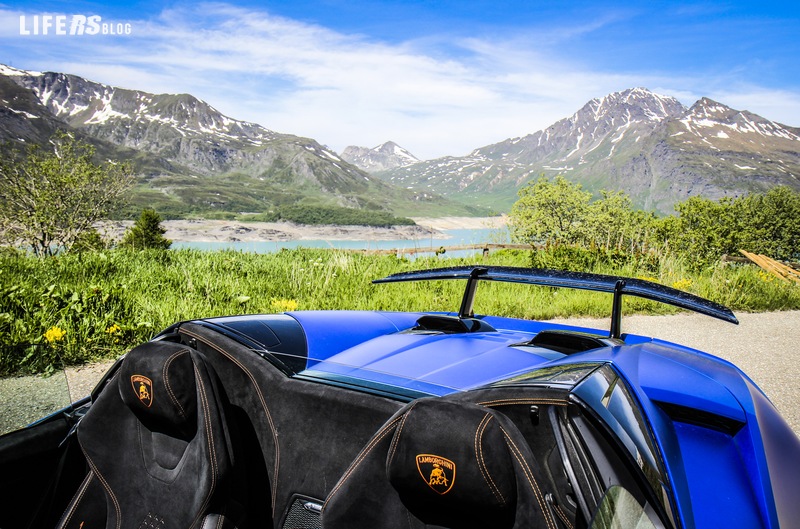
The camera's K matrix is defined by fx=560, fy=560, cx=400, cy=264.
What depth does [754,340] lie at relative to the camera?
7.81 m

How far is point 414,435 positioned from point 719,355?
689 cm

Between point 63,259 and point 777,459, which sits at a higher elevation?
point 777,459

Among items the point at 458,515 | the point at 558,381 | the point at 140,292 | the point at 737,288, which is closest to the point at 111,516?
the point at 458,515

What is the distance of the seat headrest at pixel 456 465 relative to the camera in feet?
4.20

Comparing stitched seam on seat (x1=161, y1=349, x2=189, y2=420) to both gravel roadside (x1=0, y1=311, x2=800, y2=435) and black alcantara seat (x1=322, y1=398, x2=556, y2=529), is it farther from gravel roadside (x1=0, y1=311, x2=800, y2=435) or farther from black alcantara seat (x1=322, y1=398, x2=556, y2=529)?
black alcantara seat (x1=322, y1=398, x2=556, y2=529)

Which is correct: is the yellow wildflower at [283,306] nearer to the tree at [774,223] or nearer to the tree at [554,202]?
the tree at [554,202]

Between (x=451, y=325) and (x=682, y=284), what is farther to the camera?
(x=682, y=284)

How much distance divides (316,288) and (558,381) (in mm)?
7214

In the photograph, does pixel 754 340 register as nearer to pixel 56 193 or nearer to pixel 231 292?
pixel 231 292

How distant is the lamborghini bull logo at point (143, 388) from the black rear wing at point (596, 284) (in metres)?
1.43

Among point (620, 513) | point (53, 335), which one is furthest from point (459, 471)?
point (53, 335)

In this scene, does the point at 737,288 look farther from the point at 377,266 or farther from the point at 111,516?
the point at 111,516

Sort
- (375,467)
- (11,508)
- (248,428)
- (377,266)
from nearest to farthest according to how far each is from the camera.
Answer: (375,467) < (11,508) < (248,428) < (377,266)

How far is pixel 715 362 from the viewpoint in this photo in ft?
7.13
